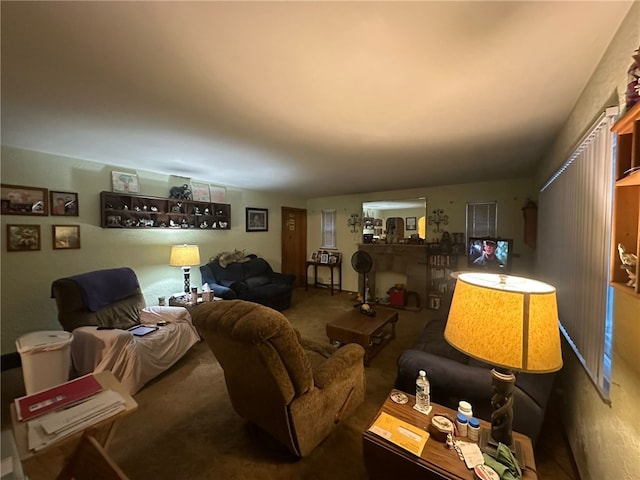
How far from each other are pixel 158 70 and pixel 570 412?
3335 millimetres

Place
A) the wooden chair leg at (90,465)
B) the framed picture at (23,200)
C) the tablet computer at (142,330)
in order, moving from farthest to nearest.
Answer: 1. the framed picture at (23,200)
2. the tablet computer at (142,330)
3. the wooden chair leg at (90,465)

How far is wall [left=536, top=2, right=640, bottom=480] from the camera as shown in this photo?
0.99 meters

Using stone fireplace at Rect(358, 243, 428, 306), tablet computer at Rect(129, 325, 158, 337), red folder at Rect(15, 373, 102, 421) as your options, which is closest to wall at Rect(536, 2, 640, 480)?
red folder at Rect(15, 373, 102, 421)

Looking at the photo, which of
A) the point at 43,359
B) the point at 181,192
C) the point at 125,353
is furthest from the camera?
the point at 181,192

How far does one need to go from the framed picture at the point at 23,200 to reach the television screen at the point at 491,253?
5.85 meters

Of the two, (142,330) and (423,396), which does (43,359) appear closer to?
(142,330)

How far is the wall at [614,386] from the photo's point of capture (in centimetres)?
99

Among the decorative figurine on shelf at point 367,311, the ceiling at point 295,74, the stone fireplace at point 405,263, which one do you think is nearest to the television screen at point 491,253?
the stone fireplace at point 405,263

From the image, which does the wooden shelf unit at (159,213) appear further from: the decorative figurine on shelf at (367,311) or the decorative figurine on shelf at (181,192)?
the decorative figurine on shelf at (367,311)

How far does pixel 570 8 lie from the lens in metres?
1.02

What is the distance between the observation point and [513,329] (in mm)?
889

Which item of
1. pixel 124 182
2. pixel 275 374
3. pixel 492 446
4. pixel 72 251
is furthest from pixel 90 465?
pixel 124 182

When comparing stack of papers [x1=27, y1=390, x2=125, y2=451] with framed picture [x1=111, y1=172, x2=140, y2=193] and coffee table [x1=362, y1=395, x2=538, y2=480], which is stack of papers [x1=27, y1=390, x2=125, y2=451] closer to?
coffee table [x1=362, y1=395, x2=538, y2=480]

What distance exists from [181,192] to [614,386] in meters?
4.79
